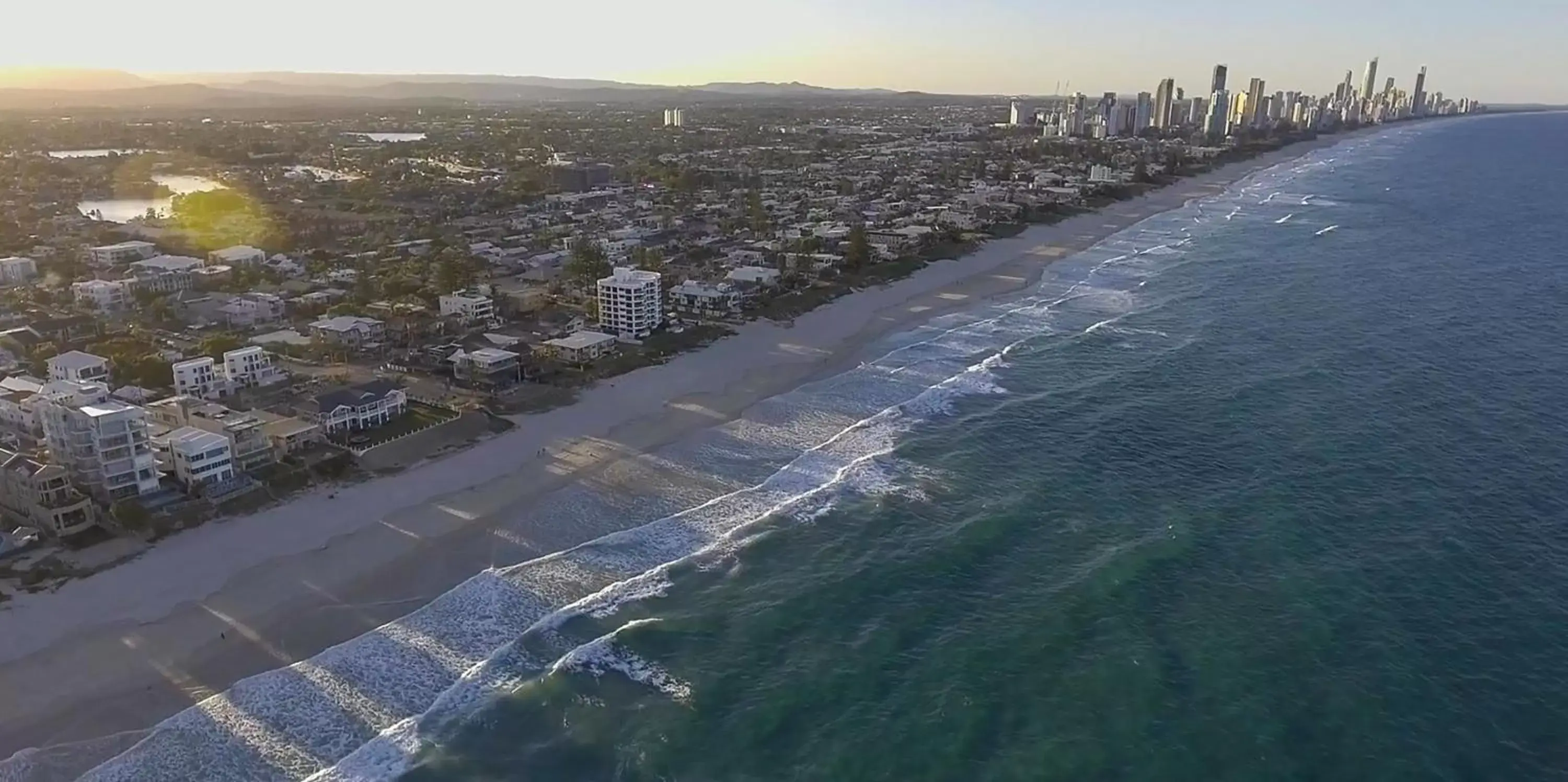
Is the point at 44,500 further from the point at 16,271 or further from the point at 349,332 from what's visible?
Result: the point at 16,271

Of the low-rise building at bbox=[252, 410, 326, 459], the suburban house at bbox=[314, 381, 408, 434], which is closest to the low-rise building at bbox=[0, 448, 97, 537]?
the low-rise building at bbox=[252, 410, 326, 459]

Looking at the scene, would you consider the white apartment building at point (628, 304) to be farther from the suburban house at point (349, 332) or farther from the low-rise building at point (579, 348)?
the suburban house at point (349, 332)

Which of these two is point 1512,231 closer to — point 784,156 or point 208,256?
point 784,156

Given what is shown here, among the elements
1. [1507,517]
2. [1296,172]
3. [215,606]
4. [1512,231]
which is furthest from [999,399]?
[1296,172]

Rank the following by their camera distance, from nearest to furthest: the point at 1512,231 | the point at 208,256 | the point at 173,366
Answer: the point at 173,366, the point at 208,256, the point at 1512,231

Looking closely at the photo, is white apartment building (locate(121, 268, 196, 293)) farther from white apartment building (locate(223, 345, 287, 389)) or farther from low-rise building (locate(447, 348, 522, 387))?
low-rise building (locate(447, 348, 522, 387))

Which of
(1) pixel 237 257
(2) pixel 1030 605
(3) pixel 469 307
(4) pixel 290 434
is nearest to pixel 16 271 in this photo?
(1) pixel 237 257

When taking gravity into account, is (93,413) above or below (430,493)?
above
